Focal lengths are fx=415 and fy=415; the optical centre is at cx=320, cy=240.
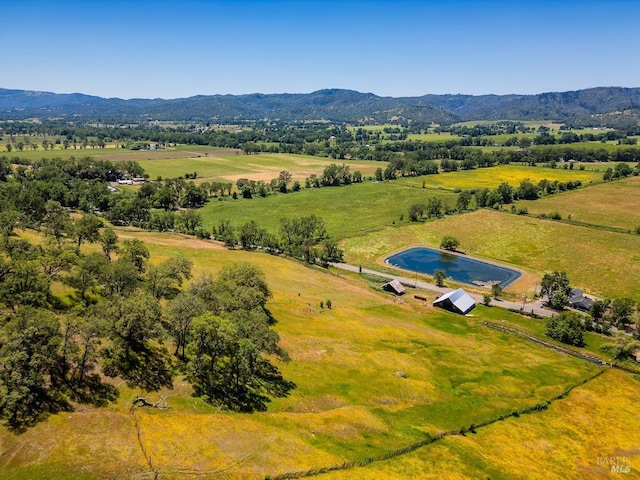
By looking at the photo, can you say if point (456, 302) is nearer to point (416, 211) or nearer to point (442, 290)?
point (442, 290)

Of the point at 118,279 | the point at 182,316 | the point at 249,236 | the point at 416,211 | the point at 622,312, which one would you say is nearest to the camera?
the point at 182,316

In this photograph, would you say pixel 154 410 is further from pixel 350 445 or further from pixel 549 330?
pixel 549 330

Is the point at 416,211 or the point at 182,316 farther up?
the point at 182,316

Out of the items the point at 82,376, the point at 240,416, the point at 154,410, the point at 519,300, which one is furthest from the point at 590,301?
the point at 82,376

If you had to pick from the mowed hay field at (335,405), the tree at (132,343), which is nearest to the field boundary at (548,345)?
the mowed hay field at (335,405)
